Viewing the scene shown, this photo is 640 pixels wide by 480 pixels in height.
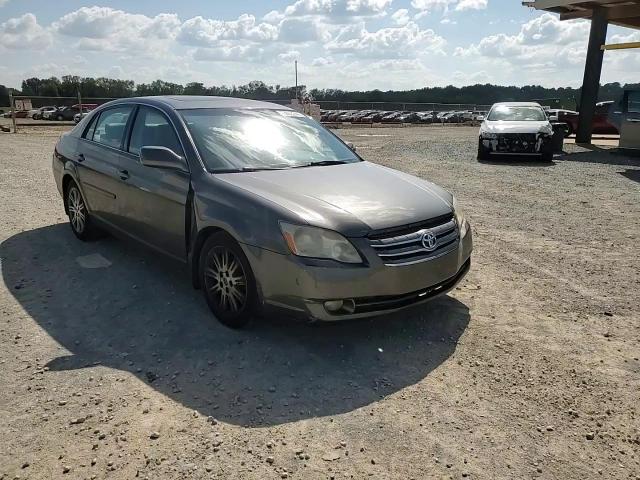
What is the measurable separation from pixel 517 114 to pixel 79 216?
12.4 m

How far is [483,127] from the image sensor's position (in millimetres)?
14445

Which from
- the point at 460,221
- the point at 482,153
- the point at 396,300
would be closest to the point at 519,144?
the point at 482,153

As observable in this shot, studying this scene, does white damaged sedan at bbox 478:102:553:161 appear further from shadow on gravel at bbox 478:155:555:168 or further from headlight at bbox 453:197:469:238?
headlight at bbox 453:197:469:238

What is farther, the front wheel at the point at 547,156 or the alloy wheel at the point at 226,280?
the front wheel at the point at 547,156

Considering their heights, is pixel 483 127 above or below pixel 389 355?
above

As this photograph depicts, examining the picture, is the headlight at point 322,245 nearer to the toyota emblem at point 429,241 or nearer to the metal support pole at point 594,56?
the toyota emblem at point 429,241

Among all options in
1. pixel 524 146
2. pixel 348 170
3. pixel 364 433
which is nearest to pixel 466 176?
pixel 524 146

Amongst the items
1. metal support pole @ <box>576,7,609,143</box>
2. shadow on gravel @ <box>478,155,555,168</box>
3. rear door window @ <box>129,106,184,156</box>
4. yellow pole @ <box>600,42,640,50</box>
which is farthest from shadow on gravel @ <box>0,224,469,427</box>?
metal support pole @ <box>576,7,609,143</box>

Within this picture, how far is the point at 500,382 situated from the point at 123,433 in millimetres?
2172

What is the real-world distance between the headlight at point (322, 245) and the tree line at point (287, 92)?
14.7m

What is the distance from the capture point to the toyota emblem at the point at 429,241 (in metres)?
3.64

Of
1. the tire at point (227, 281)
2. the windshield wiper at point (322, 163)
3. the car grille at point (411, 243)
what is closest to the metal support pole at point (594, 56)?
the windshield wiper at point (322, 163)

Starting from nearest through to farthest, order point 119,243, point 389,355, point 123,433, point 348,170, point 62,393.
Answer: point 123,433
point 62,393
point 389,355
point 348,170
point 119,243

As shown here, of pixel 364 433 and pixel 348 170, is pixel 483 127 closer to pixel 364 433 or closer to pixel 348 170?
pixel 348 170
